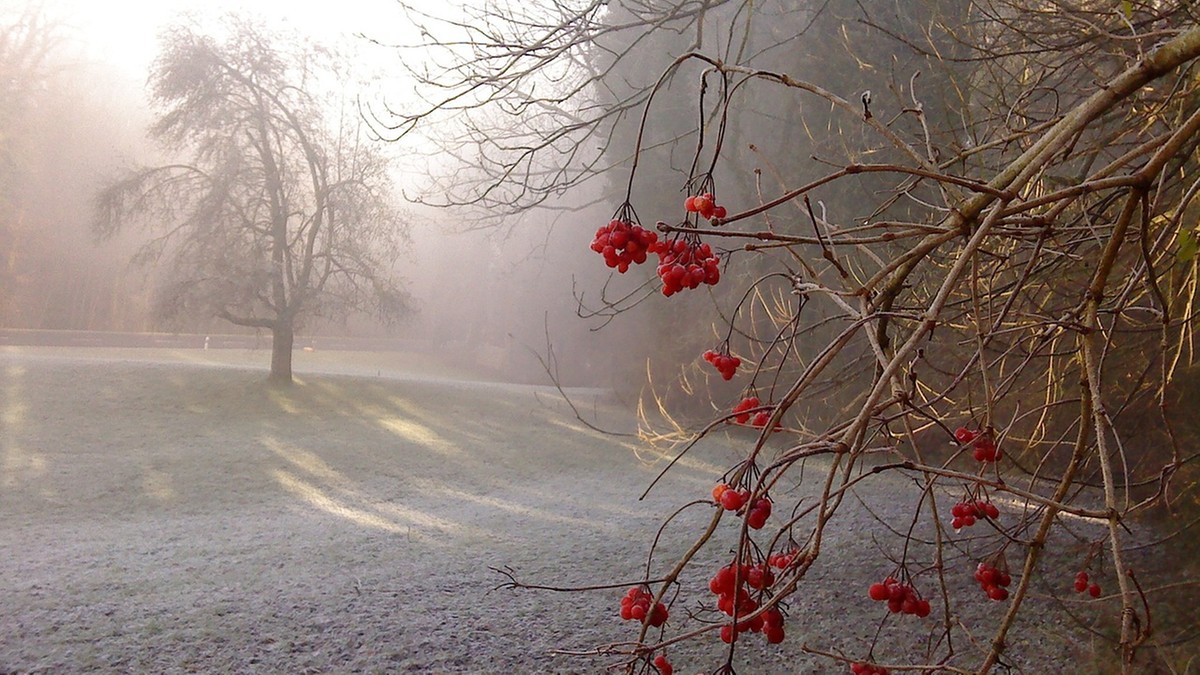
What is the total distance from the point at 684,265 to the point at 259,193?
933 centimetres

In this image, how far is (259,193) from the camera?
9422 millimetres

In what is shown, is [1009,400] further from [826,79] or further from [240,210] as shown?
[240,210]

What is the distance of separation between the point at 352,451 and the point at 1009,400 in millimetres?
5398

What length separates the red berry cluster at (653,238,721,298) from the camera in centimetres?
108

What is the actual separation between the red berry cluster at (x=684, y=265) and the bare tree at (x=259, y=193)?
8.93 metres

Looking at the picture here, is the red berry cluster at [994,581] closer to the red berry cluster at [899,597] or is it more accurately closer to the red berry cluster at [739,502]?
the red berry cluster at [899,597]

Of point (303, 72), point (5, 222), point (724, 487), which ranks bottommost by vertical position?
point (724, 487)

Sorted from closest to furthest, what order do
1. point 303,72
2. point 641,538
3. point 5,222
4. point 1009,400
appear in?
point 1009,400 → point 641,538 → point 303,72 → point 5,222

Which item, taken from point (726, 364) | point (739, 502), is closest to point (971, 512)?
point (726, 364)

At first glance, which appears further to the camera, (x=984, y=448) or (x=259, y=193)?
(x=259, y=193)

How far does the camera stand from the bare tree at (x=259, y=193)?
909 cm

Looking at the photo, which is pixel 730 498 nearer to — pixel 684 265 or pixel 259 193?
pixel 684 265

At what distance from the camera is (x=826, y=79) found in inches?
304

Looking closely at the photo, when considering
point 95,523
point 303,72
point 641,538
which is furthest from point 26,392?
point 641,538
